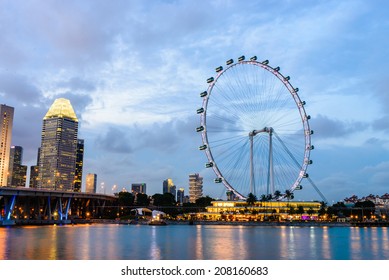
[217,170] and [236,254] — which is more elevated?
[217,170]

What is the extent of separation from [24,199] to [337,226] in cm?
13412

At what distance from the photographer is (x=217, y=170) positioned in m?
133

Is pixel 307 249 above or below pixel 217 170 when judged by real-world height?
below

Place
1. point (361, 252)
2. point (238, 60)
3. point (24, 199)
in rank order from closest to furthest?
point (361, 252) < point (238, 60) < point (24, 199)

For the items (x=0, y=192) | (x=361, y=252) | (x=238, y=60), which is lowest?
(x=361, y=252)
